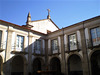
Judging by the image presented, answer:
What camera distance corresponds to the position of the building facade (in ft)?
42.7

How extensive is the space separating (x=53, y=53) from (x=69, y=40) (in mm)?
3221

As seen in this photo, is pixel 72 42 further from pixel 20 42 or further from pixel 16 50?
pixel 16 50

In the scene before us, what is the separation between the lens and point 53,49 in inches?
683

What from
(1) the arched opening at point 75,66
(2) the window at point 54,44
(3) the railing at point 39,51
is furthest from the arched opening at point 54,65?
(1) the arched opening at point 75,66

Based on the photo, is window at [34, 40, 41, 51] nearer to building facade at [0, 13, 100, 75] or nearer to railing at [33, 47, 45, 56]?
building facade at [0, 13, 100, 75]

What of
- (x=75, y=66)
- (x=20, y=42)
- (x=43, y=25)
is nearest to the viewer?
(x=20, y=42)

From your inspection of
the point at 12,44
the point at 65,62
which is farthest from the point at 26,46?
the point at 65,62

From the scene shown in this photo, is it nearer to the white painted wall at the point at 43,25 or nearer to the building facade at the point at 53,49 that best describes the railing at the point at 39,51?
the building facade at the point at 53,49

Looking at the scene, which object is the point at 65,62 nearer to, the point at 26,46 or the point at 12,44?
the point at 26,46

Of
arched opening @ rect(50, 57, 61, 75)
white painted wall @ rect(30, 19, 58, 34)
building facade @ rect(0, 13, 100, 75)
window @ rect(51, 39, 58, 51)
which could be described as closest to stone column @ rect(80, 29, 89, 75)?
building facade @ rect(0, 13, 100, 75)

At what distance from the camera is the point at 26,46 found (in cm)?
1573

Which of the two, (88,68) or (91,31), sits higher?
(91,31)

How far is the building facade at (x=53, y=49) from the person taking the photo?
512 inches

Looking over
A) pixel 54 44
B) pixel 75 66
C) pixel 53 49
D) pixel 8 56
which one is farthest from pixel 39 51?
pixel 75 66
